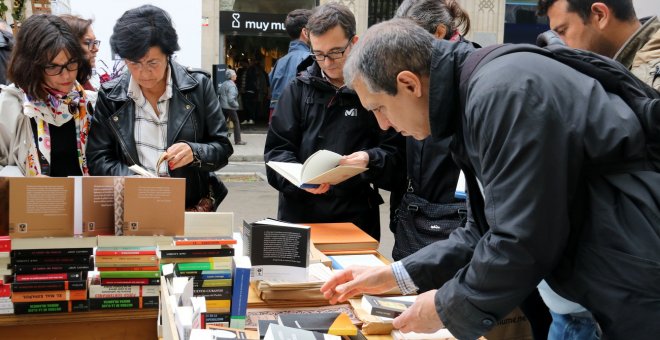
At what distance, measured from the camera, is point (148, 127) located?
3098 mm

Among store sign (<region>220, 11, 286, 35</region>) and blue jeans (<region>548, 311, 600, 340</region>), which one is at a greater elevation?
store sign (<region>220, 11, 286, 35</region>)

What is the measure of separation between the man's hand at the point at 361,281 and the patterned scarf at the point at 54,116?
5.03ft

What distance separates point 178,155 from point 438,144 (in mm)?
1109

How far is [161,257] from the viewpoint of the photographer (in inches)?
85.3

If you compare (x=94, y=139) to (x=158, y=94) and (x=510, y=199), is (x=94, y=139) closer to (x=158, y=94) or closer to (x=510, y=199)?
(x=158, y=94)

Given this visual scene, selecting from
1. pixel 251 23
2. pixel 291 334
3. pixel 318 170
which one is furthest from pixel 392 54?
pixel 251 23

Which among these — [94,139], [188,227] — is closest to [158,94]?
[94,139]

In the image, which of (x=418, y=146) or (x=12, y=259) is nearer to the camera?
(x=12, y=259)

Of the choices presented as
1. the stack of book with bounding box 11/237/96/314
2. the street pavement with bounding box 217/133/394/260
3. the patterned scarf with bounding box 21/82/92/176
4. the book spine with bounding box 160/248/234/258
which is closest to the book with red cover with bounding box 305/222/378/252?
the book spine with bounding box 160/248/234/258

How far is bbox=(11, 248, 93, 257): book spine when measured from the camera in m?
2.15

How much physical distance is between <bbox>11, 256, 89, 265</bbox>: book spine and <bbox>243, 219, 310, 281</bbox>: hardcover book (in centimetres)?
54

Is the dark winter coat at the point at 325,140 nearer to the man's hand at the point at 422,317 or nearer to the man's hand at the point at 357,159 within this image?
the man's hand at the point at 357,159

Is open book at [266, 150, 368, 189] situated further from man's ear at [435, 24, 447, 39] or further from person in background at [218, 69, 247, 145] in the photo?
person in background at [218, 69, 247, 145]

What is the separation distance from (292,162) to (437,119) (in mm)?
1615
